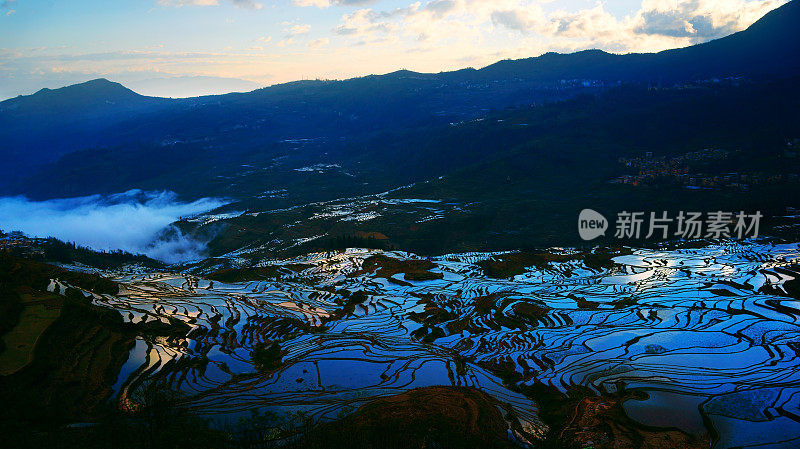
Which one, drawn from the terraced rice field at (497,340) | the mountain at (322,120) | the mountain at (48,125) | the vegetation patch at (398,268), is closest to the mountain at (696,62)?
the mountain at (322,120)

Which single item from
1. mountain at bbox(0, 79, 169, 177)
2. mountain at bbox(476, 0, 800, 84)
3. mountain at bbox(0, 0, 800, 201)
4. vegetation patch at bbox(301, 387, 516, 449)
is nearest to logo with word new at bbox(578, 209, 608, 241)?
vegetation patch at bbox(301, 387, 516, 449)

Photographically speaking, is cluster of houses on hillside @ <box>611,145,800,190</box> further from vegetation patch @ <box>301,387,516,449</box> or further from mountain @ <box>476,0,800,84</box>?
vegetation patch @ <box>301,387,516,449</box>

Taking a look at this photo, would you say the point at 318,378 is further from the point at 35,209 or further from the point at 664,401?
the point at 35,209

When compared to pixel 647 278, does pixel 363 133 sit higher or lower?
higher

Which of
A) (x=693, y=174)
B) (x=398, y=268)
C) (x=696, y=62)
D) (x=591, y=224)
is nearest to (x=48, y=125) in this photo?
(x=591, y=224)

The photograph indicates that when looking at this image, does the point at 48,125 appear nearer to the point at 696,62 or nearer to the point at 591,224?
the point at 591,224

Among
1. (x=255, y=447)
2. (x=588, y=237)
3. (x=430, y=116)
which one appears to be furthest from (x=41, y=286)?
(x=430, y=116)

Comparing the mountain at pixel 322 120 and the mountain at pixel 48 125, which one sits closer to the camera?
the mountain at pixel 322 120

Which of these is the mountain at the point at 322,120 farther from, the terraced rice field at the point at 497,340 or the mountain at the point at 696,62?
the terraced rice field at the point at 497,340
